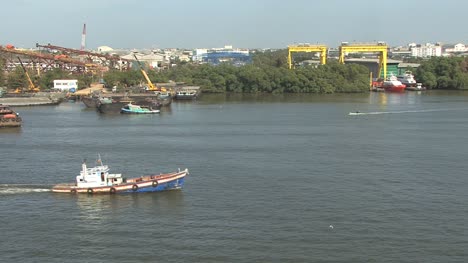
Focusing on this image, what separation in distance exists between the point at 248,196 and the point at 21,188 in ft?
13.4

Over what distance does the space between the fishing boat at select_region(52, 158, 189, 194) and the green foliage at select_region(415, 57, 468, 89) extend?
29.3m

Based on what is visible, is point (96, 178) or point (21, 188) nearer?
point (96, 178)

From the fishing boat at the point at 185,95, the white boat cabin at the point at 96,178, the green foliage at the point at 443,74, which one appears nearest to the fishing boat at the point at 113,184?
the white boat cabin at the point at 96,178

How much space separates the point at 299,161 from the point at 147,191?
384cm

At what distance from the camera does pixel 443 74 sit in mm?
38031

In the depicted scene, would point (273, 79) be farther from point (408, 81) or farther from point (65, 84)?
point (65, 84)

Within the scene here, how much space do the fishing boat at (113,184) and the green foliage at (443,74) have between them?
96.0 ft

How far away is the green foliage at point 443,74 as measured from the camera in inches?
1453

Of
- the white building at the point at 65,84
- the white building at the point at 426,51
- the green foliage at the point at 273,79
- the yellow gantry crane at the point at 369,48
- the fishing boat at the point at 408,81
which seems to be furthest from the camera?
the white building at the point at 426,51

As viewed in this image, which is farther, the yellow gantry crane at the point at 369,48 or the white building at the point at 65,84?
the yellow gantry crane at the point at 369,48

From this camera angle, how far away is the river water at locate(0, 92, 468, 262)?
833 centimetres

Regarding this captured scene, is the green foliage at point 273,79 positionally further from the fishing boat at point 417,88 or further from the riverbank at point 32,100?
the riverbank at point 32,100

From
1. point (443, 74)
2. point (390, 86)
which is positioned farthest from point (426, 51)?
point (390, 86)

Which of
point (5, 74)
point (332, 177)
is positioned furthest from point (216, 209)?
point (5, 74)
